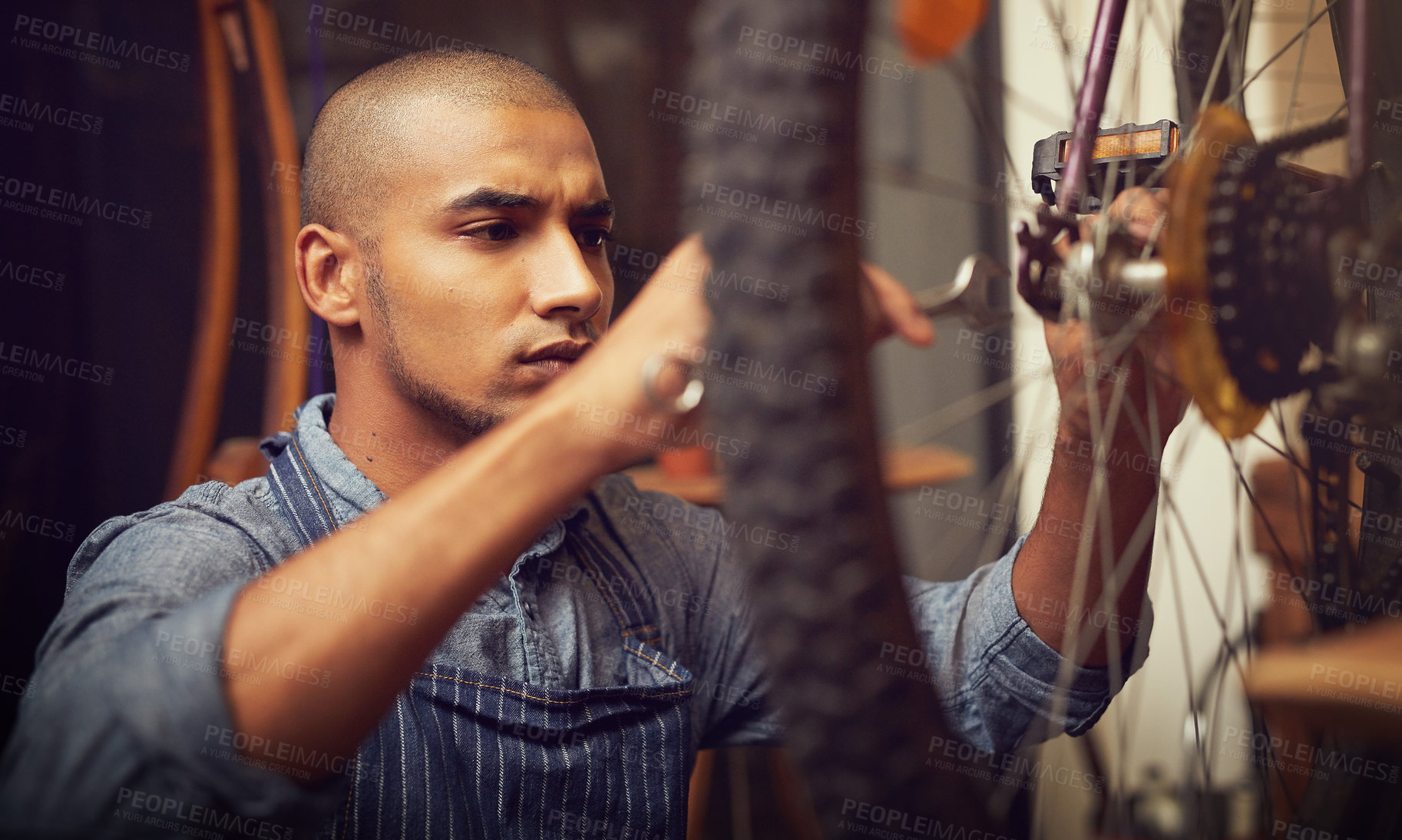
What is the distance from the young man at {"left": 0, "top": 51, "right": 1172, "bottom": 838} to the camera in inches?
14.1

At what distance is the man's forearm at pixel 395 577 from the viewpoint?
353mm

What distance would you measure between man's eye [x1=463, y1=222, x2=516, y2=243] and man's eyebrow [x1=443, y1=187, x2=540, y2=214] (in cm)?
1

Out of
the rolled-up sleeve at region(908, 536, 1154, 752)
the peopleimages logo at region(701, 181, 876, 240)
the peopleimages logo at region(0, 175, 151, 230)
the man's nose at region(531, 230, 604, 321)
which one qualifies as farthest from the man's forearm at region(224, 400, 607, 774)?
the peopleimages logo at region(0, 175, 151, 230)

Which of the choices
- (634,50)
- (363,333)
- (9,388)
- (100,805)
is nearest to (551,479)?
(100,805)

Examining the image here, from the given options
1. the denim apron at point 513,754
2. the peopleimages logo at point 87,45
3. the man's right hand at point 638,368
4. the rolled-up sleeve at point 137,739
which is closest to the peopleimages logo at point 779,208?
the man's right hand at point 638,368

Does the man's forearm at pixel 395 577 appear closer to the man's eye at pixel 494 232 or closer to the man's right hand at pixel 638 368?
the man's right hand at pixel 638 368

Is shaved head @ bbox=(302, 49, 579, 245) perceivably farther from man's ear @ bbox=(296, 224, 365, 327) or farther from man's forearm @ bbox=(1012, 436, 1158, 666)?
man's forearm @ bbox=(1012, 436, 1158, 666)

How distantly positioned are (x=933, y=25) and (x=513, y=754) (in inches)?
38.2

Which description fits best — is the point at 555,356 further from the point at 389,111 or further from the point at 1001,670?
the point at 1001,670

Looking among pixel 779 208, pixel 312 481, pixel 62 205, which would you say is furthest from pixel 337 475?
pixel 62 205

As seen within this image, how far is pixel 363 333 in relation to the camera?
67cm

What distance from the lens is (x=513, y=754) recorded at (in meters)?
0.54

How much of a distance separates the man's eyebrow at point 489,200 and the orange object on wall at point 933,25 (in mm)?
629

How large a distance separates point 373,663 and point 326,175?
47cm
